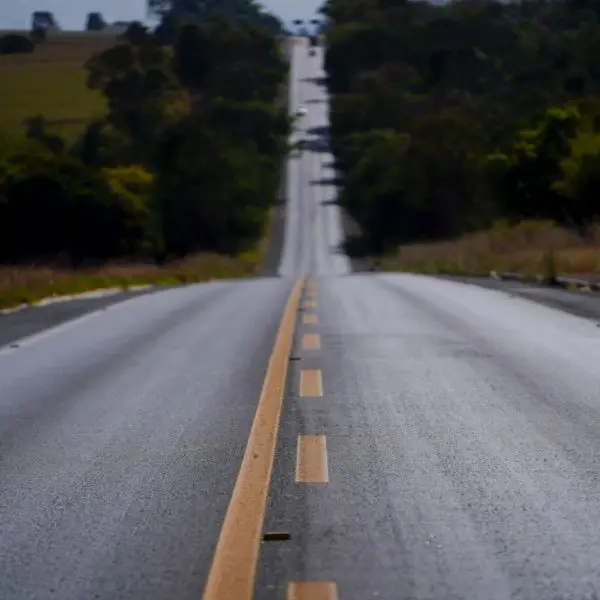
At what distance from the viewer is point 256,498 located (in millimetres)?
6961

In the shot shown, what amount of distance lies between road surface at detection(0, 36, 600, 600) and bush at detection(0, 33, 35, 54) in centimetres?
13338

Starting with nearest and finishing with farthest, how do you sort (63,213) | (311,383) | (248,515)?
(248,515) < (311,383) < (63,213)

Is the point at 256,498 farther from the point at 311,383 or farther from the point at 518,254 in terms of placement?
the point at 518,254

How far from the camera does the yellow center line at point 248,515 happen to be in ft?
17.9

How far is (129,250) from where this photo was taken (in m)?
74.4

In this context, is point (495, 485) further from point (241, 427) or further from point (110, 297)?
point (110, 297)

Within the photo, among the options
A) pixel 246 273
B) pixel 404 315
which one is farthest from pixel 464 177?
pixel 404 315

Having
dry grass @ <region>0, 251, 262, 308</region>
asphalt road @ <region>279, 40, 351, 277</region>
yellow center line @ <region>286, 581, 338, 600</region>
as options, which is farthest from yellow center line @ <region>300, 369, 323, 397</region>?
asphalt road @ <region>279, 40, 351, 277</region>

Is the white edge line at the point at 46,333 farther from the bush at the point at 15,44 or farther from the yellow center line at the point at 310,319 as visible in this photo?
the bush at the point at 15,44

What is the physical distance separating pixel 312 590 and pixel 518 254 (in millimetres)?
39582

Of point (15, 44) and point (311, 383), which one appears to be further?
point (15, 44)

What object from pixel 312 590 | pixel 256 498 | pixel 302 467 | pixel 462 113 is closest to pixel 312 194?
pixel 462 113

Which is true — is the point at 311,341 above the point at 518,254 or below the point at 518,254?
above

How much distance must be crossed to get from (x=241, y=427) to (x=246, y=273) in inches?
2386
